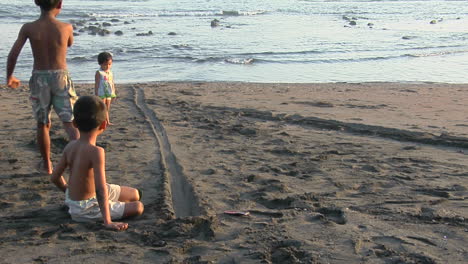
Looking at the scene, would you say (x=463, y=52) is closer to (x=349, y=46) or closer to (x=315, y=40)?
(x=349, y=46)

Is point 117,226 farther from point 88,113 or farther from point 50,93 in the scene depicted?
point 50,93

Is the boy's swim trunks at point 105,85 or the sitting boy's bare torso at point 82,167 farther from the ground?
the boy's swim trunks at point 105,85

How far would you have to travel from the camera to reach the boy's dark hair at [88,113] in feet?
12.4

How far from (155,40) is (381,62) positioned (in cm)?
814

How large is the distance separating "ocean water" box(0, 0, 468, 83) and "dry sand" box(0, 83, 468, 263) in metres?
5.45

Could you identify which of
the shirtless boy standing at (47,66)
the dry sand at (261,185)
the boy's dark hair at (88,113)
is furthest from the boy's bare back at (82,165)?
the shirtless boy standing at (47,66)

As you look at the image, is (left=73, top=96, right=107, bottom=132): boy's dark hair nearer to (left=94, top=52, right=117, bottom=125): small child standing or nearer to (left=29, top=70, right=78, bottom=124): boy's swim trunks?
(left=29, top=70, right=78, bottom=124): boy's swim trunks

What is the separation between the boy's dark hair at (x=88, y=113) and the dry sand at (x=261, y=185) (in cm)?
69

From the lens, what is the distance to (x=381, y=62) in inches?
647

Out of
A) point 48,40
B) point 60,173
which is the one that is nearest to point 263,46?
point 48,40

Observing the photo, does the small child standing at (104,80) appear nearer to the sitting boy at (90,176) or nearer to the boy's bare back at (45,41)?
the boy's bare back at (45,41)

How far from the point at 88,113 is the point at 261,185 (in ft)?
5.59

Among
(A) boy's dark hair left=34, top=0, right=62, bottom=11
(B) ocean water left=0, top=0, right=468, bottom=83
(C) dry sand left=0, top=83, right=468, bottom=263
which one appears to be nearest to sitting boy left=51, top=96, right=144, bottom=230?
(C) dry sand left=0, top=83, right=468, bottom=263

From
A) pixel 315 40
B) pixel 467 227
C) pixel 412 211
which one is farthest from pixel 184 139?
pixel 315 40
